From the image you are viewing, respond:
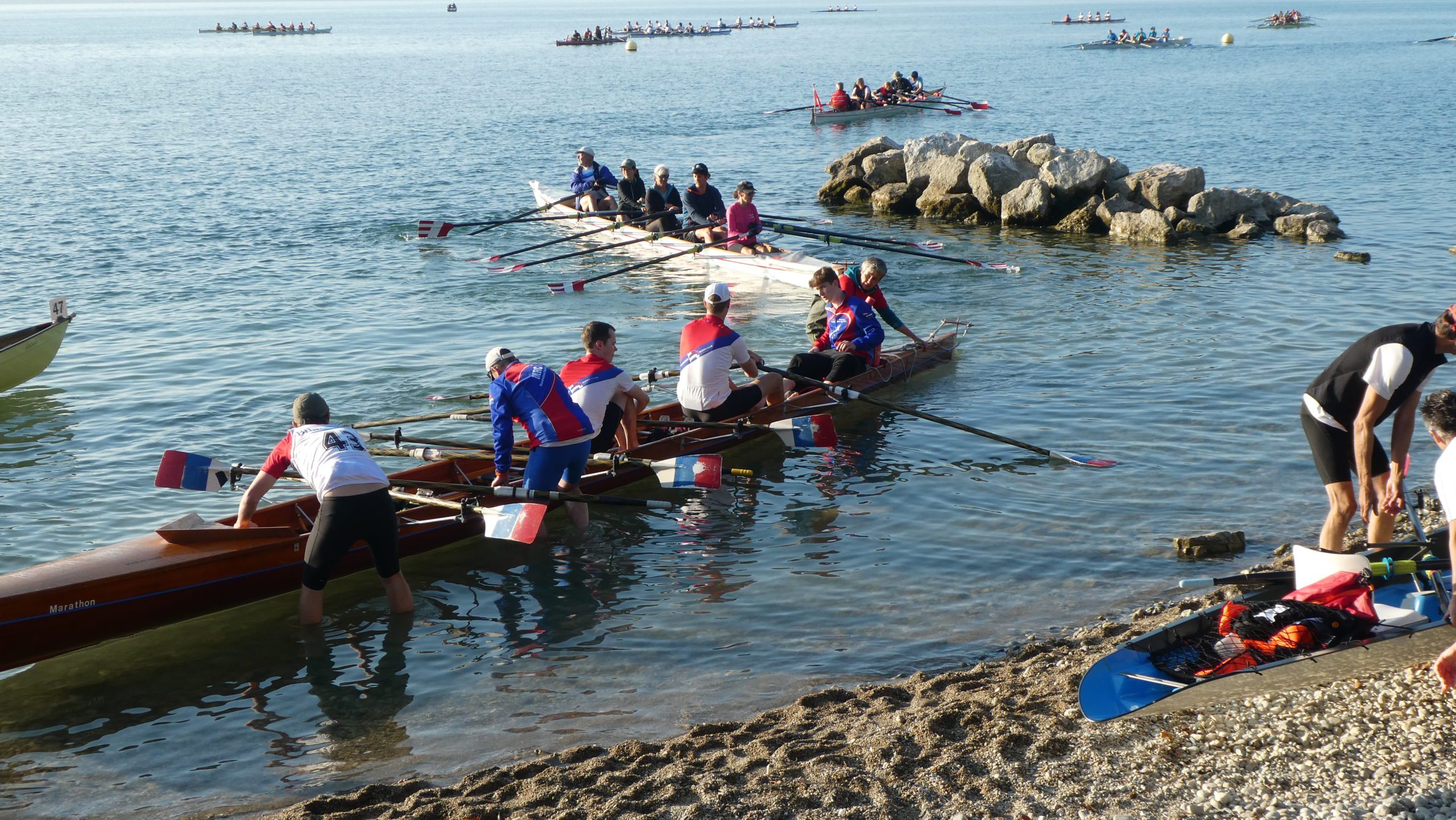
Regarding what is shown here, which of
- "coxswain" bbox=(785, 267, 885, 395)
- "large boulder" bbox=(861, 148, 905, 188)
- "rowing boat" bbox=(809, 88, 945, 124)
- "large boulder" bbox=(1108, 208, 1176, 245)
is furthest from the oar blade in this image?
"rowing boat" bbox=(809, 88, 945, 124)

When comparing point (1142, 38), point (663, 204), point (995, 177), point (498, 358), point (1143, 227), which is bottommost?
point (498, 358)

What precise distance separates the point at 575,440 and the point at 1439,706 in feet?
20.4

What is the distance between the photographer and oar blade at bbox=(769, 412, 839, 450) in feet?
35.8

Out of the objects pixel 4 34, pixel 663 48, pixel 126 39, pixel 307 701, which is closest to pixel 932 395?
pixel 307 701

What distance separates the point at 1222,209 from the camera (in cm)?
2250

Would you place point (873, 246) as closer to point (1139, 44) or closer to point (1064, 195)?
point (1064, 195)

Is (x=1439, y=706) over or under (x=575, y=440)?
under

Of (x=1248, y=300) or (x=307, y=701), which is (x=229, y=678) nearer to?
(x=307, y=701)

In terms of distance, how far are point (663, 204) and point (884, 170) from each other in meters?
8.59

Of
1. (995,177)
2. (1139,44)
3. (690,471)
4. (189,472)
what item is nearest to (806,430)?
(690,471)

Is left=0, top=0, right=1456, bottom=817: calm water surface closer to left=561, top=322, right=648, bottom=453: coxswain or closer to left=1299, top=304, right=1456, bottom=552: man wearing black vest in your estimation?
left=561, top=322, right=648, bottom=453: coxswain

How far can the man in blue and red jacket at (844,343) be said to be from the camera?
12.4m

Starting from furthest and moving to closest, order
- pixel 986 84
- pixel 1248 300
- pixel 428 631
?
pixel 986 84, pixel 1248 300, pixel 428 631

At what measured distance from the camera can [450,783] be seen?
6180mm
